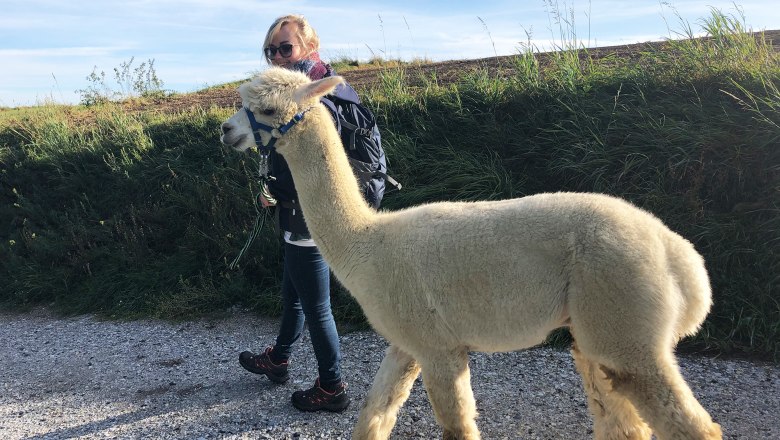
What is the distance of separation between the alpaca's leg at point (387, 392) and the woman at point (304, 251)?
30.3 inches

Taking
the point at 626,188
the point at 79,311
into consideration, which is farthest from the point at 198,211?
the point at 626,188

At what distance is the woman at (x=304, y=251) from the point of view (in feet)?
10.8

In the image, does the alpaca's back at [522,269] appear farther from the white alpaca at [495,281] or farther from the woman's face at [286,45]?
the woman's face at [286,45]

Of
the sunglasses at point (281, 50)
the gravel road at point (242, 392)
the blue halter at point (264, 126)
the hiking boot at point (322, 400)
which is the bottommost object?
the gravel road at point (242, 392)

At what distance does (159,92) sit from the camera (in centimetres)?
1159

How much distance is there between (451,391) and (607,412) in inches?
33.6

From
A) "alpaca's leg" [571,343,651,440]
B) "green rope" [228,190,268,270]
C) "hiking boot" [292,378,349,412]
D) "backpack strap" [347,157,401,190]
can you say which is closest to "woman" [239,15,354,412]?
"hiking boot" [292,378,349,412]

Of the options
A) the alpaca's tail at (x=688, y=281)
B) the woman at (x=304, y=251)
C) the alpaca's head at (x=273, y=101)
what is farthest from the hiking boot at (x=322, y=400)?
the alpaca's tail at (x=688, y=281)

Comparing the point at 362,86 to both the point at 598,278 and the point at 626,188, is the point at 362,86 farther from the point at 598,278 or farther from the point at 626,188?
the point at 598,278

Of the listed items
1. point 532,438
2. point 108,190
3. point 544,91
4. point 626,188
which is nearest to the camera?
point 532,438

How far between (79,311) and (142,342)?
5.33ft

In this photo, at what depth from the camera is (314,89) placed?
2.72m

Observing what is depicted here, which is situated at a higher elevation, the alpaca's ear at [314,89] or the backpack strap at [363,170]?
the alpaca's ear at [314,89]

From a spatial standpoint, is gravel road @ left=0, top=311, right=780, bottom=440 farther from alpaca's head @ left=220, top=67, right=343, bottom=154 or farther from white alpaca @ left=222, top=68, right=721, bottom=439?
alpaca's head @ left=220, top=67, right=343, bottom=154
